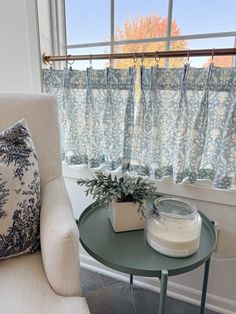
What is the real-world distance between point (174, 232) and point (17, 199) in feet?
1.72

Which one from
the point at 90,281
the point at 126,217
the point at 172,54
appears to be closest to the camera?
the point at 126,217

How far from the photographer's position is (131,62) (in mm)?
1230

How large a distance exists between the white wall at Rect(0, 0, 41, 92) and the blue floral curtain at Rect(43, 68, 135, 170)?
11 cm

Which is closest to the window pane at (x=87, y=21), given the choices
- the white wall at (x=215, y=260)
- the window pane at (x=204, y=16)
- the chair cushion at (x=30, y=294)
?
the window pane at (x=204, y=16)

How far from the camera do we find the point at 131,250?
0.86m

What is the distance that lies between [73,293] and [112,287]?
2.50 ft

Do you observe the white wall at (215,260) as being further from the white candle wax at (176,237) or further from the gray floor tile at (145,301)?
the white candle wax at (176,237)

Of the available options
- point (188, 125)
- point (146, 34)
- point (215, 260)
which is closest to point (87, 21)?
point (146, 34)

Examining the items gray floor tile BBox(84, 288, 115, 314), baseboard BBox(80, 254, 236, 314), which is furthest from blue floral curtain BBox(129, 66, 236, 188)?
gray floor tile BBox(84, 288, 115, 314)

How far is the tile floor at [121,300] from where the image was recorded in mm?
1290

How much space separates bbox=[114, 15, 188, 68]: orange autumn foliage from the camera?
3.88 feet

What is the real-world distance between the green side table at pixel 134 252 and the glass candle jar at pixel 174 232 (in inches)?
1.0

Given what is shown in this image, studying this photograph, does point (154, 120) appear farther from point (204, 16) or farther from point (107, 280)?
point (107, 280)

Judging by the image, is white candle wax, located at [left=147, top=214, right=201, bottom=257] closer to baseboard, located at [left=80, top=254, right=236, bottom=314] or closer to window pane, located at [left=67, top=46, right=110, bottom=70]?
baseboard, located at [left=80, top=254, right=236, bottom=314]
